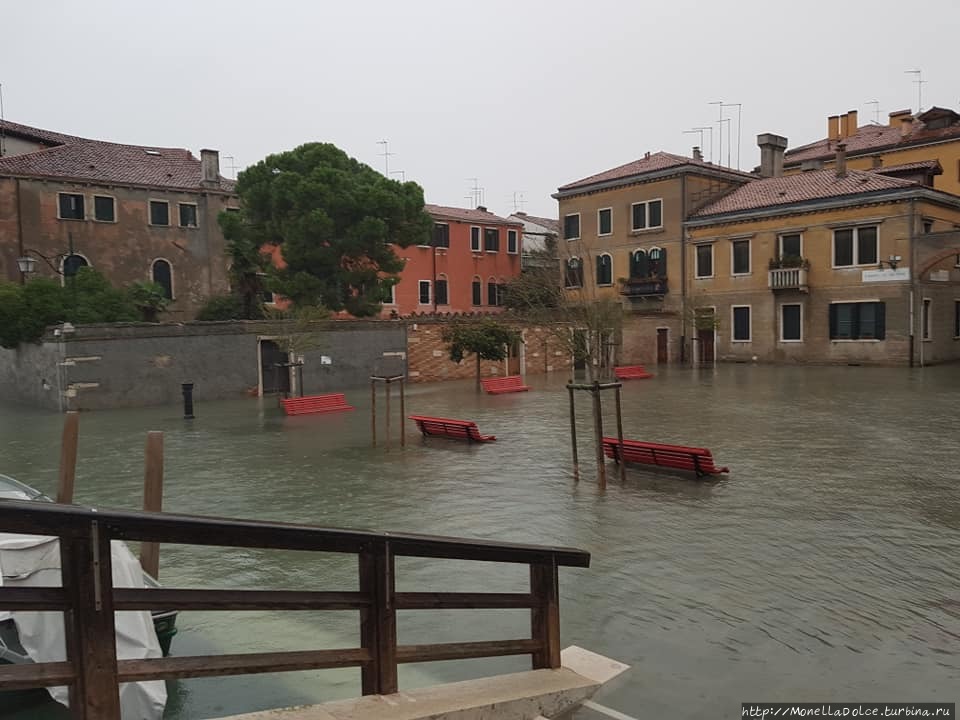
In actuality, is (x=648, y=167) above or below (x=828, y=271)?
above

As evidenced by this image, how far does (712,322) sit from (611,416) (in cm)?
1755

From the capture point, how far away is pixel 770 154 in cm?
4075

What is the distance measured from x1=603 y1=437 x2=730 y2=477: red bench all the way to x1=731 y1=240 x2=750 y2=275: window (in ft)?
82.3

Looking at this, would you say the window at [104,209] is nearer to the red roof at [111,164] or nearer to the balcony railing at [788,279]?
the red roof at [111,164]

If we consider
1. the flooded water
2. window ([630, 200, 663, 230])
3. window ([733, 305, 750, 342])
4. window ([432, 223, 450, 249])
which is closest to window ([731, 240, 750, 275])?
window ([733, 305, 750, 342])

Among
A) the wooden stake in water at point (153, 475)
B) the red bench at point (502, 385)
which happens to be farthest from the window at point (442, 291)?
the wooden stake in water at point (153, 475)

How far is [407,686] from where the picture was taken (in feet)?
17.0

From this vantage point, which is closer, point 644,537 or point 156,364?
point 644,537

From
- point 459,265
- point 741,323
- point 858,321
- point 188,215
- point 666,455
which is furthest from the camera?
point 459,265

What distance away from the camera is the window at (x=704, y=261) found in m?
36.6

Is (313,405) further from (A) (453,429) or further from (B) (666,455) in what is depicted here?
(B) (666,455)

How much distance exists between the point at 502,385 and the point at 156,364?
11.5 metres

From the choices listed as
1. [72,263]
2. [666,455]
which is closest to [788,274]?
[666,455]

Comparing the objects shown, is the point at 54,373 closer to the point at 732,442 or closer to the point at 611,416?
the point at 611,416
